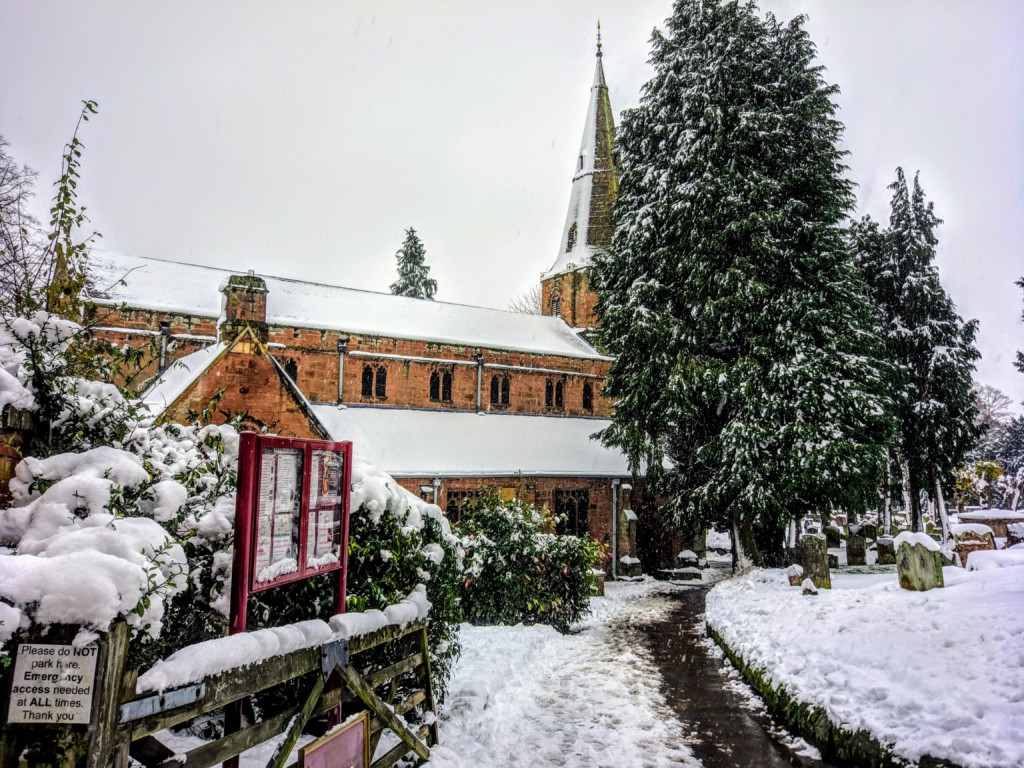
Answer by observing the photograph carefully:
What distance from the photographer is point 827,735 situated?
245 inches

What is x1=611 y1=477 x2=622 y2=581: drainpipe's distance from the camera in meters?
23.5

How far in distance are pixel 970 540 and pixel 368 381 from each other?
18.9m

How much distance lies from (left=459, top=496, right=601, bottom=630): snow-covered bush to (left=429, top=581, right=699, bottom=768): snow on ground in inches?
22.8

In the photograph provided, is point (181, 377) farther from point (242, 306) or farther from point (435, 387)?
point (435, 387)

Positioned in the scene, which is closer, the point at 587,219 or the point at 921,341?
the point at 921,341

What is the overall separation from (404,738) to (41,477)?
354cm

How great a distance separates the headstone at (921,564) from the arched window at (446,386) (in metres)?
18.1

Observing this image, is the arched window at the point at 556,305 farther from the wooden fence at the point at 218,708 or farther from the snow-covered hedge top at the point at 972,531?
the wooden fence at the point at 218,708

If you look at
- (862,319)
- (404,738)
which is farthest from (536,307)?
(404,738)

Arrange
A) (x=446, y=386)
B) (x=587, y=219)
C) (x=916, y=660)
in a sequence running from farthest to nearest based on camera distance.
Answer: (x=587, y=219)
(x=446, y=386)
(x=916, y=660)

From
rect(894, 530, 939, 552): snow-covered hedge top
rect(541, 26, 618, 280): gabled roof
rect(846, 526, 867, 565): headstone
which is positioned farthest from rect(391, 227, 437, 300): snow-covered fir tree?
rect(894, 530, 939, 552): snow-covered hedge top

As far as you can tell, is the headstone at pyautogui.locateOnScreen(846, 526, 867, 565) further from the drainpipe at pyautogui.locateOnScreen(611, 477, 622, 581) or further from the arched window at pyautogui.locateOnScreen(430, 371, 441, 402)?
the arched window at pyautogui.locateOnScreen(430, 371, 441, 402)

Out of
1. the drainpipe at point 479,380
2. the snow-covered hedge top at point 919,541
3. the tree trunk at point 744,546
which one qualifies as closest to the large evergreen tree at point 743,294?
the tree trunk at point 744,546

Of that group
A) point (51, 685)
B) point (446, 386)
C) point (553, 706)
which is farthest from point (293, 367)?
point (51, 685)
